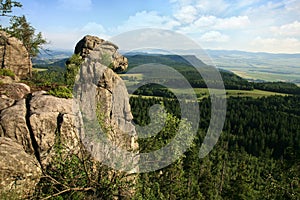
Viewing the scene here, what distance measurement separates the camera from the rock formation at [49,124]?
11.7 meters

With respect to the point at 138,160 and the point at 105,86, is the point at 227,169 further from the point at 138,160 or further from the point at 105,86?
the point at 138,160

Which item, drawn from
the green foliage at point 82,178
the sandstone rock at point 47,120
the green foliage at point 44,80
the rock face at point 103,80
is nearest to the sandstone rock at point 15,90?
the sandstone rock at point 47,120

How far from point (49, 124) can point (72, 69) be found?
1313cm

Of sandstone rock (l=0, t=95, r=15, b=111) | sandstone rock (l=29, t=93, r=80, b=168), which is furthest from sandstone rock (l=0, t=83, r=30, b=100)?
sandstone rock (l=29, t=93, r=80, b=168)

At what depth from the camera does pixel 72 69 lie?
3066 centimetres

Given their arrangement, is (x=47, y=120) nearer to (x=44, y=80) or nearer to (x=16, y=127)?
(x=16, y=127)

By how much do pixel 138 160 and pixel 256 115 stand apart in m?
136

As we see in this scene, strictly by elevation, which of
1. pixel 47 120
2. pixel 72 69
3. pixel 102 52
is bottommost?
pixel 47 120

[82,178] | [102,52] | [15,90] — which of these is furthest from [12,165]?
[102,52]

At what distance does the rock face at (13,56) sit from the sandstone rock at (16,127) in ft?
52.3

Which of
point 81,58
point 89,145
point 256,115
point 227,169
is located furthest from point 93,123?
point 256,115

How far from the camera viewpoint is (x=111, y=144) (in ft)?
36.5

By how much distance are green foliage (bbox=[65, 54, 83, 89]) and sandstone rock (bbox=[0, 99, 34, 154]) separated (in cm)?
1026

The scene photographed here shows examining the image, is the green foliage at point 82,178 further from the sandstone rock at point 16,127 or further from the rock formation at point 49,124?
the sandstone rock at point 16,127
